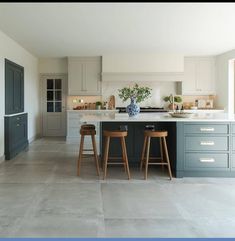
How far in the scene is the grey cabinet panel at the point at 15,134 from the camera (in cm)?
633

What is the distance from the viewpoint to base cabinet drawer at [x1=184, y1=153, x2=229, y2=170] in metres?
4.86

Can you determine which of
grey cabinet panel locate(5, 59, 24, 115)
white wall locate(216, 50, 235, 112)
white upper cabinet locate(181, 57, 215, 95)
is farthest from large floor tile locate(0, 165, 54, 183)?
white wall locate(216, 50, 235, 112)

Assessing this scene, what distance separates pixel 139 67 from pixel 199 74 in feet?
6.13

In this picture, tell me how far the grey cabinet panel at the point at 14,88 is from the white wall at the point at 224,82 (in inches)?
214

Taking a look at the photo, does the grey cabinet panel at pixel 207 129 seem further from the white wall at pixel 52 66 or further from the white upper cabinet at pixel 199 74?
the white wall at pixel 52 66

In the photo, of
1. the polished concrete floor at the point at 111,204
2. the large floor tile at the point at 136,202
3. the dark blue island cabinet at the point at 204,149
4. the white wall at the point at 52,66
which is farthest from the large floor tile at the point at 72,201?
the white wall at the point at 52,66

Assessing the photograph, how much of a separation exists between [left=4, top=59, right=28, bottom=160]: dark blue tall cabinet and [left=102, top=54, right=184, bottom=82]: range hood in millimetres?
2493

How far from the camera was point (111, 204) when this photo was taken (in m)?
3.63

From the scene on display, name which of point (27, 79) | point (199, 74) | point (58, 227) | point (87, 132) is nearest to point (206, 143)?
point (87, 132)

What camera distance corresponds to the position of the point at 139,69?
8.91 metres

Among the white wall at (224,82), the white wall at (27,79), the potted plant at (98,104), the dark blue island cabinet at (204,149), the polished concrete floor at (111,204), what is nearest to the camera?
the polished concrete floor at (111,204)

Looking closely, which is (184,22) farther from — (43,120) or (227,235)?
(43,120)

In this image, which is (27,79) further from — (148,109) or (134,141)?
(134,141)

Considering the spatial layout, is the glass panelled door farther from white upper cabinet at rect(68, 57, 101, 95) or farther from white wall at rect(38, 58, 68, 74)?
white upper cabinet at rect(68, 57, 101, 95)
